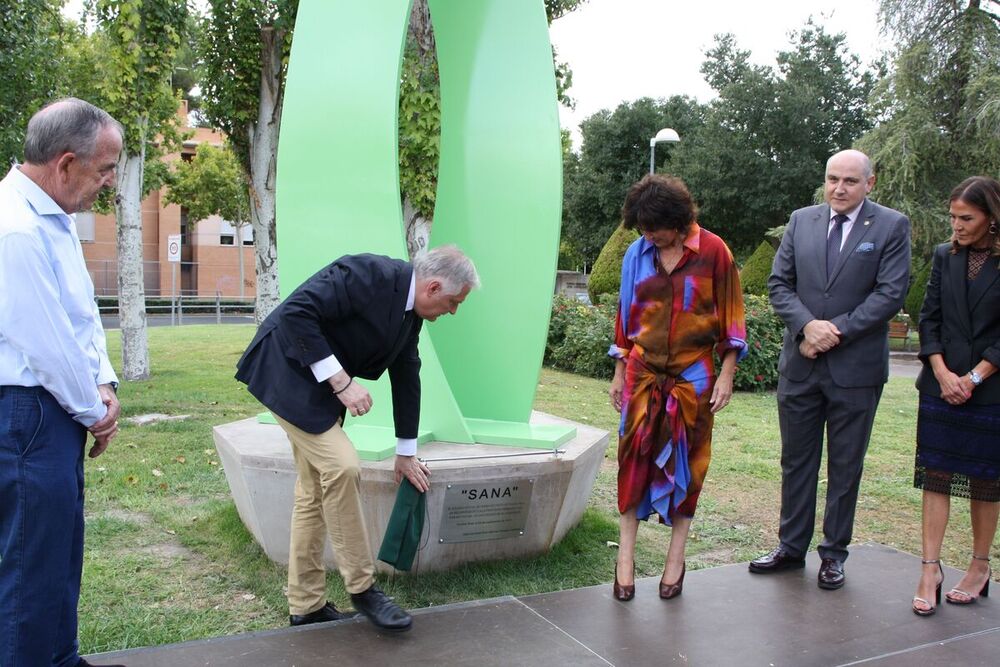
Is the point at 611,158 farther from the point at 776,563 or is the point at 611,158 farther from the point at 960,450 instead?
the point at 960,450

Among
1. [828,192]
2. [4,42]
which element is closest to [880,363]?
[828,192]

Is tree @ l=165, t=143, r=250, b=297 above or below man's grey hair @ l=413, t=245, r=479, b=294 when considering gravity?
above

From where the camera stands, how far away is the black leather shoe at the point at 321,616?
3.77m

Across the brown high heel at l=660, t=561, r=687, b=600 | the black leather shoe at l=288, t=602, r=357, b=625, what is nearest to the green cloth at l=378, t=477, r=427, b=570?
the black leather shoe at l=288, t=602, r=357, b=625

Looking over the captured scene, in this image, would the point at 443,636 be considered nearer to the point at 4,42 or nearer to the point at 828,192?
the point at 828,192

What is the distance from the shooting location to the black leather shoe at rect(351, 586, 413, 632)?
362cm

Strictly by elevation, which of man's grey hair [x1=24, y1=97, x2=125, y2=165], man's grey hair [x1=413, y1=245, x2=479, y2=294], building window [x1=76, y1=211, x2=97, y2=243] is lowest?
man's grey hair [x1=413, y1=245, x2=479, y2=294]

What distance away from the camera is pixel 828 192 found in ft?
14.2

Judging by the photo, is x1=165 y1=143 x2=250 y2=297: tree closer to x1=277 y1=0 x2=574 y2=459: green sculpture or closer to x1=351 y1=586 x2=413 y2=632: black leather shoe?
x1=277 y1=0 x2=574 y2=459: green sculpture

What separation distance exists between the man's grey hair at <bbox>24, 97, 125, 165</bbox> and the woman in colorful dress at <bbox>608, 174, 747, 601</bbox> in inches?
88.9

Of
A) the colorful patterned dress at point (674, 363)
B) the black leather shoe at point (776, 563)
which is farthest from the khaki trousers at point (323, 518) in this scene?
the black leather shoe at point (776, 563)

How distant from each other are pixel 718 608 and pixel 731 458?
378cm

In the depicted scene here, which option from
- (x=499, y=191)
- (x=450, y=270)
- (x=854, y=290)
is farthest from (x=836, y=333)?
(x=499, y=191)

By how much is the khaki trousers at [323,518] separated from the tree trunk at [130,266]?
350 inches
